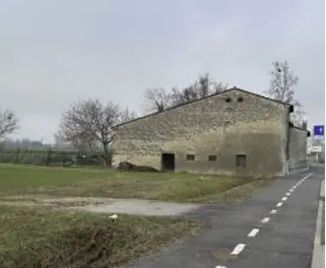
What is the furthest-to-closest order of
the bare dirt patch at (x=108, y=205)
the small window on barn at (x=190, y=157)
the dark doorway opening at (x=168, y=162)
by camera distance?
the dark doorway opening at (x=168, y=162)
the small window on barn at (x=190, y=157)
the bare dirt patch at (x=108, y=205)

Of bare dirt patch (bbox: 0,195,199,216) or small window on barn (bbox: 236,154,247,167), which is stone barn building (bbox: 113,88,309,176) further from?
bare dirt patch (bbox: 0,195,199,216)

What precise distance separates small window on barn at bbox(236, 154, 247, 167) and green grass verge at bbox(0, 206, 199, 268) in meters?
36.4

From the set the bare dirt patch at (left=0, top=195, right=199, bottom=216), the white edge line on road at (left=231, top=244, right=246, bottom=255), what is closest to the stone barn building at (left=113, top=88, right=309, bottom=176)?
the bare dirt patch at (left=0, top=195, right=199, bottom=216)

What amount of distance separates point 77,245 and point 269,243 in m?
3.88

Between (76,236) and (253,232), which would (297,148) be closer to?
(253,232)

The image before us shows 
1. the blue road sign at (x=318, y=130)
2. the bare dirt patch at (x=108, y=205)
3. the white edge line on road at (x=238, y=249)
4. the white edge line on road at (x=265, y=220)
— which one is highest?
the blue road sign at (x=318, y=130)

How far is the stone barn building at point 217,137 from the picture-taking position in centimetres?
5138

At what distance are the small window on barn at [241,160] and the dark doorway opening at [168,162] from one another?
6.19m

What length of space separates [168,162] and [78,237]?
43.5 meters

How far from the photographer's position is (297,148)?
66.6 m

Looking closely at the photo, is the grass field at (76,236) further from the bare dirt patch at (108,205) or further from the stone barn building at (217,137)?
the stone barn building at (217,137)

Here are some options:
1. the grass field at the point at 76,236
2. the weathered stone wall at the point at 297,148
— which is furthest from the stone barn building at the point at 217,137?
the grass field at the point at 76,236

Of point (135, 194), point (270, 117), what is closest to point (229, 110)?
point (270, 117)

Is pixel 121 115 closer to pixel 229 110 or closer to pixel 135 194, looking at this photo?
pixel 229 110
